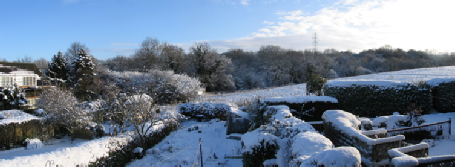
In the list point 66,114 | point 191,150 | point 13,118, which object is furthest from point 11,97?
point 191,150

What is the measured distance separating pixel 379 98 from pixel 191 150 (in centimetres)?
916

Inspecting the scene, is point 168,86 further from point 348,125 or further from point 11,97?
point 348,125

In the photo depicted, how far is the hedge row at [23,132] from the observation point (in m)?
10.0

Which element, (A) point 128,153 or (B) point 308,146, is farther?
(A) point 128,153

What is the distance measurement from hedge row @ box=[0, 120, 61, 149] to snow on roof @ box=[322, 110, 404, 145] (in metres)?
12.1

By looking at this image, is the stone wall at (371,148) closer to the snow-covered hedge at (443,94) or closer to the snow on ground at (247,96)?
the snow-covered hedge at (443,94)

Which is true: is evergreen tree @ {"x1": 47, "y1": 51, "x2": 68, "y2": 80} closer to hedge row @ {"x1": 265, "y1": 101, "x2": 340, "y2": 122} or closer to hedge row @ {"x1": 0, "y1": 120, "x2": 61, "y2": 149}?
hedge row @ {"x1": 0, "y1": 120, "x2": 61, "y2": 149}

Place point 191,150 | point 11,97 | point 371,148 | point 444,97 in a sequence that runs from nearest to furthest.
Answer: point 371,148, point 191,150, point 444,97, point 11,97

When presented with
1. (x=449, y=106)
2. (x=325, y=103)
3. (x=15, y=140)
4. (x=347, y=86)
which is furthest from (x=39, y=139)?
(x=449, y=106)

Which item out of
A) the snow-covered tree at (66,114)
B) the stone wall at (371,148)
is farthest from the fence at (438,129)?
the snow-covered tree at (66,114)

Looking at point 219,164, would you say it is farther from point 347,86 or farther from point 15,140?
point 15,140

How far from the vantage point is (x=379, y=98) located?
1109 centimetres

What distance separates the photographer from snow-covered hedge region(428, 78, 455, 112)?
10.0 meters

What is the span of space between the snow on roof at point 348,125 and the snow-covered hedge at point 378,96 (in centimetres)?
595
